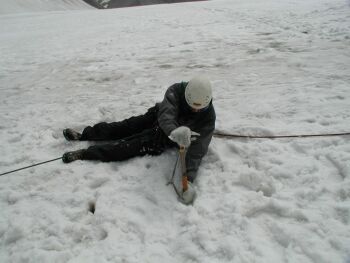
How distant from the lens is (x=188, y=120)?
332cm

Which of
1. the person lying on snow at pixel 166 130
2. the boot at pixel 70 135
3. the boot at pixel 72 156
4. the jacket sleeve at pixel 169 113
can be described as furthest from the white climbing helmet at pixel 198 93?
the boot at pixel 70 135

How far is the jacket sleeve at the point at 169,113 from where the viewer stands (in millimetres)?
3014

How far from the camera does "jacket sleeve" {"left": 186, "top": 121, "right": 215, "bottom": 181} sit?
9.84 feet

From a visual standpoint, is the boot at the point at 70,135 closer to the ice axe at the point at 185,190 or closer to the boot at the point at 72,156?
the boot at the point at 72,156

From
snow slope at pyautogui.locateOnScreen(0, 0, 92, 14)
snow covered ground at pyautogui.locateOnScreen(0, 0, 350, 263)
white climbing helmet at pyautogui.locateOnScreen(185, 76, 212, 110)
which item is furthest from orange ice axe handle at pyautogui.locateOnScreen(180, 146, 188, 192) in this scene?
snow slope at pyautogui.locateOnScreen(0, 0, 92, 14)

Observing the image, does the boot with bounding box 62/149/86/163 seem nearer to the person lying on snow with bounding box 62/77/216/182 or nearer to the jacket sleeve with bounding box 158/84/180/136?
the person lying on snow with bounding box 62/77/216/182

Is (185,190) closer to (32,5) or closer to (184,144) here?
(184,144)

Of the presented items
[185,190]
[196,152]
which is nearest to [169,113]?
[196,152]

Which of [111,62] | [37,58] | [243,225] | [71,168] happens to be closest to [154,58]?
[111,62]

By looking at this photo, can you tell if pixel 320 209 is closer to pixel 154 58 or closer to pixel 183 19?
pixel 154 58

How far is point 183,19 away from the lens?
12.6 metres

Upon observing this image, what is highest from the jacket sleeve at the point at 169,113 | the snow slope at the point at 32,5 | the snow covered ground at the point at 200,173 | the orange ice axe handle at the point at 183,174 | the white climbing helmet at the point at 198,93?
the white climbing helmet at the point at 198,93

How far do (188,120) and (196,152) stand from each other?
389mm

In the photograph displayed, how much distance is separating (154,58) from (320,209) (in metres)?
5.41
